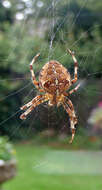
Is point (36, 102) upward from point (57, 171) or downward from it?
upward

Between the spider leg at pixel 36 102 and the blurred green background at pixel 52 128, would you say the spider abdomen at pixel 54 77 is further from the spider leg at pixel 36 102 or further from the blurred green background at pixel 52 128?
the blurred green background at pixel 52 128

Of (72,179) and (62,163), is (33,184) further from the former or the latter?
(62,163)

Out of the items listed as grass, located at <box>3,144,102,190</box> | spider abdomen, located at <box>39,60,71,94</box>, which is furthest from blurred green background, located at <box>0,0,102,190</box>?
spider abdomen, located at <box>39,60,71,94</box>

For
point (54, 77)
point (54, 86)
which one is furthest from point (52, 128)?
point (54, 77)

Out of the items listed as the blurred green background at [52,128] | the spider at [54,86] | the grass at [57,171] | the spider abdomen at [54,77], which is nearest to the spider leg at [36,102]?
the spider at [54,86]

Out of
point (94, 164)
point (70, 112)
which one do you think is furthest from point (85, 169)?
point (70, 112)

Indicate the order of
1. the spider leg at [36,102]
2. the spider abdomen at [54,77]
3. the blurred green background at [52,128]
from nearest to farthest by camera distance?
the spider abdomen at [54,77] < the spider leg at [36,102] < the blurred green background at [52,128]

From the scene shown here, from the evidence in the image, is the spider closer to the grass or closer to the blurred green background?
the grass

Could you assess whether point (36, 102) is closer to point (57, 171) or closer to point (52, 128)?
point (52, 128)
